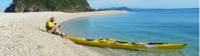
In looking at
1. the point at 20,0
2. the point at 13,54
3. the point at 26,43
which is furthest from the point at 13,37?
the point at 20,0

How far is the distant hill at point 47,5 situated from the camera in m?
83.7

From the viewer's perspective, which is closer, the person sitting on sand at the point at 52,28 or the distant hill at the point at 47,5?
the person sitting on sand at the point at 52,28

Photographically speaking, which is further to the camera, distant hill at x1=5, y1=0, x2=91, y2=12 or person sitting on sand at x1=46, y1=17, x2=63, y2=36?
distant hill at x1=5, y1=0, x2=91, y2=12

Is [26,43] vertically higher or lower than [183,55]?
higher

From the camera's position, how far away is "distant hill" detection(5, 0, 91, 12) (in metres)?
83.7

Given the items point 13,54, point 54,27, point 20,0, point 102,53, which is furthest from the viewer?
point 20,0

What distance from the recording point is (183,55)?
1680 centimetres

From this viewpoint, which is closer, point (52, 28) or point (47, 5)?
point (52, 28)

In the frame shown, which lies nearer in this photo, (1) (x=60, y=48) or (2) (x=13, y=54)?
(2) (x=13, y=54)

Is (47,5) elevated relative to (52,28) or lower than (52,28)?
lower

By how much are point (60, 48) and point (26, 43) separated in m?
1.41

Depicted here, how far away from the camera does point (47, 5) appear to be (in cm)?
9056

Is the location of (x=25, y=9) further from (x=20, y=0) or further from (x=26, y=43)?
(x=26, y=43)

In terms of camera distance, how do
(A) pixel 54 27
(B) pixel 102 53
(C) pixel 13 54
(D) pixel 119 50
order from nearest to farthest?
(C) pixel 13 54 → (B) pixel 102 53 → (D) pixel 119 50 → (A) pixel 54 27
